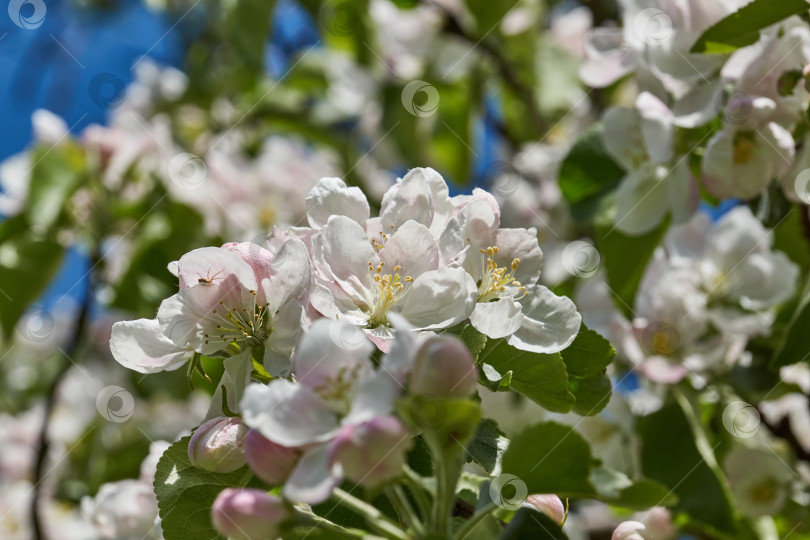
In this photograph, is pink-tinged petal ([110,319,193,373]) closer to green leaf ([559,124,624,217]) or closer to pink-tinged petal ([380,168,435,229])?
pink-tinged petal ([380,168,435,229])

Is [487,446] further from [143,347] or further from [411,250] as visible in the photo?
[143,347]

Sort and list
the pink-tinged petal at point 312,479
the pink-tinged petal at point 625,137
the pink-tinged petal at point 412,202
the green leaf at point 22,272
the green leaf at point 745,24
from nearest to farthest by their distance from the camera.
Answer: the pink-tinged petal at point 312,479 < the pink-tinged petal at point 412,202 < the green leaf at point 745,24 < the pink-tinged petal at point 625,137 < the green leaf at point 22,272

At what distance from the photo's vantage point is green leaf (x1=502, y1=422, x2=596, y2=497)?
739 millimetres

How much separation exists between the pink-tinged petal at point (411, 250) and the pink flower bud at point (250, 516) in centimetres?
24

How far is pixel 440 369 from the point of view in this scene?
0.60 m

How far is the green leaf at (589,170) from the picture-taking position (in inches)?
52.0

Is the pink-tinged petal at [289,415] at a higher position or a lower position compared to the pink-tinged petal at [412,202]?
higher

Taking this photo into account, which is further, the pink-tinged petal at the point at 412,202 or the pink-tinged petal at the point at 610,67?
the pink-tinged petal at the point at 610,67

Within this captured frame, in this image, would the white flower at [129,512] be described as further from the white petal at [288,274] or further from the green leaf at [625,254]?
the green leaf at [625,254]

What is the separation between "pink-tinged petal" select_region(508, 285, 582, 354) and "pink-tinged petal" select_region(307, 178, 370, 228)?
0.59 ft

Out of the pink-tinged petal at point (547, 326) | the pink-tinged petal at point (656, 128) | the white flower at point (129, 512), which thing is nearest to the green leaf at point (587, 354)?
the pink-tinged petal at point (547, 326)

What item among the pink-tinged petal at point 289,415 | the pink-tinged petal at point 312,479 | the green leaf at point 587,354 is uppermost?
the pink-tinged petal at point 289,415

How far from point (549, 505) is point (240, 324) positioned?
300mm

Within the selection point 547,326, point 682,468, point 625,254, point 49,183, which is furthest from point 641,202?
point 49,183
